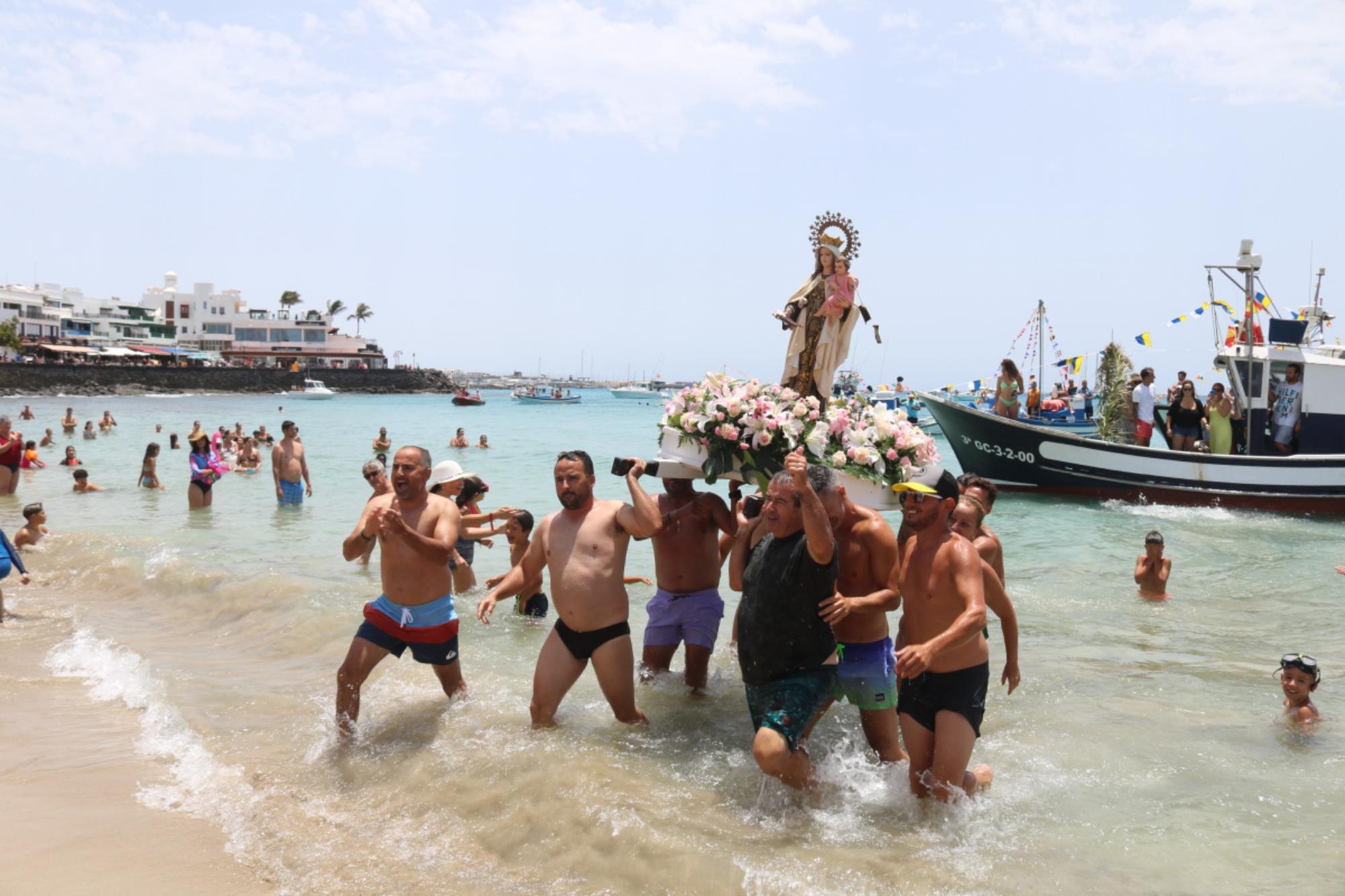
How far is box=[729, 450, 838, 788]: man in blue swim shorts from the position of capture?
4738mm

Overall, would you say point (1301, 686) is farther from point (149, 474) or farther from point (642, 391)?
point (642, 391)

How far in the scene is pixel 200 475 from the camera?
16953mm

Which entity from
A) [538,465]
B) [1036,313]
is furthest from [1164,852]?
[1036,313]

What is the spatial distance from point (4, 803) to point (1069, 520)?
16943mm

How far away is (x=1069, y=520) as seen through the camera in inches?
725

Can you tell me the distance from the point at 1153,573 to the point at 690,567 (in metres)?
6.84

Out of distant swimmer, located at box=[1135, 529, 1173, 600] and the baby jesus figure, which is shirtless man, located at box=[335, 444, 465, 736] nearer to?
the baby jesus figure

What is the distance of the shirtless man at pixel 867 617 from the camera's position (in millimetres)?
4965

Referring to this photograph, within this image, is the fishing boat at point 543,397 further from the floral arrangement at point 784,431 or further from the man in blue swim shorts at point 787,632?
the man in blue swim shorts at point 787,632

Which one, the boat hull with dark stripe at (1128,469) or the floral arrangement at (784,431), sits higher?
the floral arrangement at (784,431)

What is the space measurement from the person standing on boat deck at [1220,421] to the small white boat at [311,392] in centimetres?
7893

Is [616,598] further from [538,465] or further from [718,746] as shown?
[538,465]

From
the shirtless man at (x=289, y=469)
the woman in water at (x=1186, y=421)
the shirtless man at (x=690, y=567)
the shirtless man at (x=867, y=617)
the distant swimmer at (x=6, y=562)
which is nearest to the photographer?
the shirtless man at (x=867, y=617)

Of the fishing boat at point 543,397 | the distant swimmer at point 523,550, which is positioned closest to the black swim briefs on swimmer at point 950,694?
the distant swimmer at point 523,550
